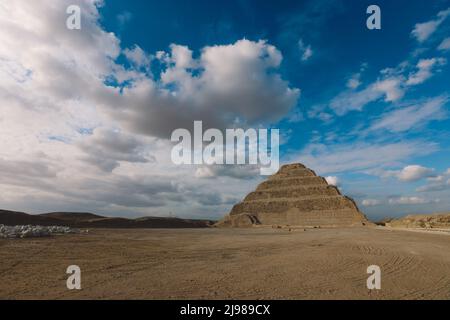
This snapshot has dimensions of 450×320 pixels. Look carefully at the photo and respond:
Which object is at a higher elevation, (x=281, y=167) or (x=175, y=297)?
(x=281, y=167)

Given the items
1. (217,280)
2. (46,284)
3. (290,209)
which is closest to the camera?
(46,284)

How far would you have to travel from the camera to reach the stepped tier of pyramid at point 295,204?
11491 centimetres

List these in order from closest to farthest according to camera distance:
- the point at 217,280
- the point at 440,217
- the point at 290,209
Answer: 1. the point at 217,280
2. the point at 440,217
3. the point at 290,209

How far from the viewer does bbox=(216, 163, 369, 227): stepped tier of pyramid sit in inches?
4524

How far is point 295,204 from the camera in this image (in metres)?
128

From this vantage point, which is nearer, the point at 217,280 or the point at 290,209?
the point at 217,280

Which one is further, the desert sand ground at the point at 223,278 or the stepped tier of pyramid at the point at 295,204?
the stepped tier of pyramid at the point at 295,204

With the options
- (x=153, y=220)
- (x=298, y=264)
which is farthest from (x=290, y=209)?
(x=298, y=264)

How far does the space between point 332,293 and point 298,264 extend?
529cm

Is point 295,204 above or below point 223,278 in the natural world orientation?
above

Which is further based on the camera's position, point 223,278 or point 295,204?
point 295,204

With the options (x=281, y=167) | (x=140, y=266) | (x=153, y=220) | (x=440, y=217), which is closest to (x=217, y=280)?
(x=140, y=266)
